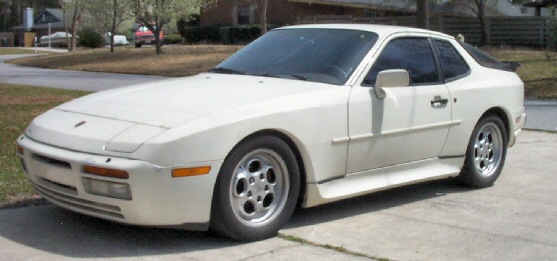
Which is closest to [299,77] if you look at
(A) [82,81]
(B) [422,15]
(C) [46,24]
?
(A) [82,81]

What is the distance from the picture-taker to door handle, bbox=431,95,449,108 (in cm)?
650

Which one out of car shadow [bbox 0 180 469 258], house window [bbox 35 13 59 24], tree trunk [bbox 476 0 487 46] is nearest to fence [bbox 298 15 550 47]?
tree trunk [bbox 476 0 487 46]

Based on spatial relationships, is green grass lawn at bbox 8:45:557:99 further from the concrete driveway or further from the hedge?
the concrete driveway

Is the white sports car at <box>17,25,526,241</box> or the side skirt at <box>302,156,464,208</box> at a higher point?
the white sports car at <box>17,25,526,241</box>

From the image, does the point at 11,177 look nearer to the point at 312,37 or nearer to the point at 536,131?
the point at 312,37

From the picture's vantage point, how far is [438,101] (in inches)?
257

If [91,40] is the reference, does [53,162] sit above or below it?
below

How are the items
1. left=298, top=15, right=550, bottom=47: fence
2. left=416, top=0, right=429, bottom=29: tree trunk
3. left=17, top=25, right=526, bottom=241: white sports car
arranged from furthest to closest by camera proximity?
1. left=298, top=15, right=550, bottom=47: fence
2. left=416, top=0, right=429, bottom=29: tree trunk
3. left=17, top=25, right=526, bottom=241: white sports car

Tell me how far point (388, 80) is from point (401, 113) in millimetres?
327

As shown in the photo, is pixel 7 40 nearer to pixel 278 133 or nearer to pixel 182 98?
pixel 182 98

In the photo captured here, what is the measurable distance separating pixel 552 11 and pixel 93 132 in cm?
1847

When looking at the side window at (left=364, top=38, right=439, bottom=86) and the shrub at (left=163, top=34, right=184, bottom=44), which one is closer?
the side window at (left=364, top=38, right=439, bottom=86)

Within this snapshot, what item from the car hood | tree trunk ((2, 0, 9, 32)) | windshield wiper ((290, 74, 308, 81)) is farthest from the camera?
tree trunk ((2, 0, 9, 32))

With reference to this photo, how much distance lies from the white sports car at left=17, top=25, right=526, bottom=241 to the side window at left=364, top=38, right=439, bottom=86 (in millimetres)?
12
